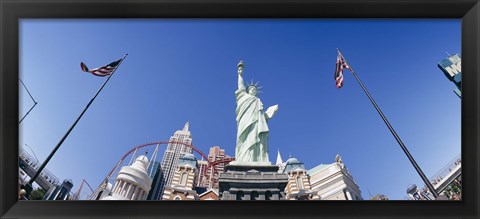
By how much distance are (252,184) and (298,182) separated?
14.0ft

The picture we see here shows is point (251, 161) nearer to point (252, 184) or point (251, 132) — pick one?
point (251, 132)

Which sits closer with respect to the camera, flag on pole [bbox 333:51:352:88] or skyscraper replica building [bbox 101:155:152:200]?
flag on pole [bbox 333:51:352:88]

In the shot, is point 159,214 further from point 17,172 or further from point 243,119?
point 243,119

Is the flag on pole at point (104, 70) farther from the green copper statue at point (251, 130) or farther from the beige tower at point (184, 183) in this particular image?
the beige tower at point (184, 183)

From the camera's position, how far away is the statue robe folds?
45.0 feet

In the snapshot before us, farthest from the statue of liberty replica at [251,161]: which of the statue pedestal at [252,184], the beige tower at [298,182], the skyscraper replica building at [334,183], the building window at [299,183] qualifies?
the skyscraper replica building at [334,183]

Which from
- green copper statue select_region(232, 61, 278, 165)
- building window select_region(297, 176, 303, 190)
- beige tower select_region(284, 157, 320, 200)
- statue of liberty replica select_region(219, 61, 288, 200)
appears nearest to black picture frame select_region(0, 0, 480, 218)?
statue of liberty replica select_region(219, 61, 288, 200)

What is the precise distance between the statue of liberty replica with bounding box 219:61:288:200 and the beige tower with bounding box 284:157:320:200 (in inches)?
81.1

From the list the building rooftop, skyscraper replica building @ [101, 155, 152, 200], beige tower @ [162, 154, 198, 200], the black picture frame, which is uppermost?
the building rooftop

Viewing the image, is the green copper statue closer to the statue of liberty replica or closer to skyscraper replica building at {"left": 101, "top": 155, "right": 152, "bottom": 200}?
the statue of liberty replica

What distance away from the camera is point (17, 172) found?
1668 millimetres
